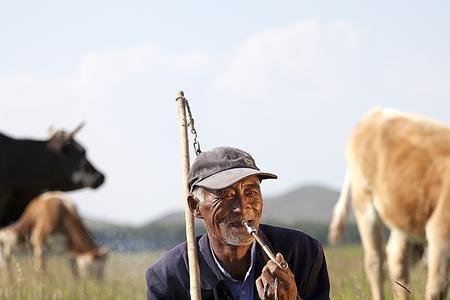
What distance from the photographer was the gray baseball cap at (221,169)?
348 centimetres

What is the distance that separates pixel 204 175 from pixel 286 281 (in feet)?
1.70

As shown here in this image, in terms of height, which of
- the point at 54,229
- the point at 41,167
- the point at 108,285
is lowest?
the point at 54,229

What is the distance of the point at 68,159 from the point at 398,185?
33.8 feet

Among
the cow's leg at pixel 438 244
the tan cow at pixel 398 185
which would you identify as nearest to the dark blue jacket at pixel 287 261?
the cow's leg at pixel 438 244

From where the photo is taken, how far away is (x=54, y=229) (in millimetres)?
20781

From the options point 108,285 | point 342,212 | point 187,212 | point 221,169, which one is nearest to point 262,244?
point 221,169

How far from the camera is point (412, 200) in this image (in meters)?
9.76

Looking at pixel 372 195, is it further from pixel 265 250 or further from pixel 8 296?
pixel 265 250

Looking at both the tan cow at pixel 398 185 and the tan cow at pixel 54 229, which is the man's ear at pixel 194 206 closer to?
the tan cow at pixel 398 185

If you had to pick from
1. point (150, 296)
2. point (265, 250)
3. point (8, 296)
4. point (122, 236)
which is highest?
point (265, 250)

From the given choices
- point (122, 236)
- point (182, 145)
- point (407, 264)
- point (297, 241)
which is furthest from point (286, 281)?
point (407, 264)

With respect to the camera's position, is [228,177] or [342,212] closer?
[228,177]

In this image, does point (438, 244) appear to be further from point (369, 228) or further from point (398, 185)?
point (369, 228)

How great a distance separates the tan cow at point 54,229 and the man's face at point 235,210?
659 inches
